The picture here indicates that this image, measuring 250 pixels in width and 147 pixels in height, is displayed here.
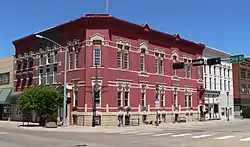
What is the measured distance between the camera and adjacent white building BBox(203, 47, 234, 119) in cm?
6009

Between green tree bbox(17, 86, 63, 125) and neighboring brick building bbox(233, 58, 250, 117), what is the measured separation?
43036mm

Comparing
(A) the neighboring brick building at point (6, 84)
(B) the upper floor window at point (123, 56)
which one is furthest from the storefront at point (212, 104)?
(A) the neighboring brick building at point (6, 84)

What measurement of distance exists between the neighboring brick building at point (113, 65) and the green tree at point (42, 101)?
112 inches

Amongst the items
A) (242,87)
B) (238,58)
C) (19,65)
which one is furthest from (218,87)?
(19,65)

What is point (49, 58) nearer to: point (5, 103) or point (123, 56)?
point (123, 56)

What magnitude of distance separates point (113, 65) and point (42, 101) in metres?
8.74

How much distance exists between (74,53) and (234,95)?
40532 millimetres

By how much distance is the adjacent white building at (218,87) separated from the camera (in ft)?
197

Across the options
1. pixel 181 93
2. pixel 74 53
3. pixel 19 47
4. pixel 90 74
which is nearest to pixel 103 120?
pixel 90 74

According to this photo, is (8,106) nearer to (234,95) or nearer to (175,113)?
(175,113)

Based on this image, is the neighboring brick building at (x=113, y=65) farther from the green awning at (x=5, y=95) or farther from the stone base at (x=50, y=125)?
the stone base at (x=50, y=125)

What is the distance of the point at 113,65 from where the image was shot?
40.0 meters

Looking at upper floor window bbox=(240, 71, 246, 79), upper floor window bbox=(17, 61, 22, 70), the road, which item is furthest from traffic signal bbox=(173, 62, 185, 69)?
upper floor window bbox=(240, 71, 246, 79)

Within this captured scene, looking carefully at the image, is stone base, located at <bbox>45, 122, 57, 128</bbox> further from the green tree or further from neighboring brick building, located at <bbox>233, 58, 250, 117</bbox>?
neighboring brick building, located at <bbox>233, 58, 250, 117</bbox>
